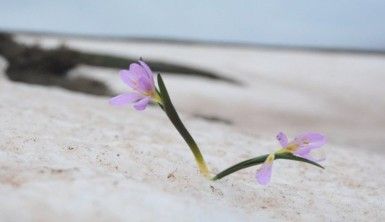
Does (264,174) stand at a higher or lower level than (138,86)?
lower

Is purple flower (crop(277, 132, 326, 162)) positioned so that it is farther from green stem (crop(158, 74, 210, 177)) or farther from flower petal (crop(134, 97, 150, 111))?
flower petal (crop(134, 97, 150, 111))

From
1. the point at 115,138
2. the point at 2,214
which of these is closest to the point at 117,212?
the point at 2,214

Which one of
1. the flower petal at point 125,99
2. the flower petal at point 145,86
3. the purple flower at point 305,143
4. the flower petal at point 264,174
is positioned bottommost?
the flower petal at point 264,174

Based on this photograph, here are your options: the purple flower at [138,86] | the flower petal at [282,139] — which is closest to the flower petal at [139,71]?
the purple flower at [138,86]

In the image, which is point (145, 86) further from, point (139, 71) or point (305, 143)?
point (305, 143)

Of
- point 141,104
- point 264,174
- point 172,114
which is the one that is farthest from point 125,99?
point 264,174

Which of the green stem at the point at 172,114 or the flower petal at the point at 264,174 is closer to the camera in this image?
the flower petal at the point at 264,174

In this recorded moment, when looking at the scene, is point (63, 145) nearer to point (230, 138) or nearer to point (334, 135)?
point (230, 138)

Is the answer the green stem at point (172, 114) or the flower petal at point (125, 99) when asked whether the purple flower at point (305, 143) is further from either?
the flower petal at point (125, 99)
